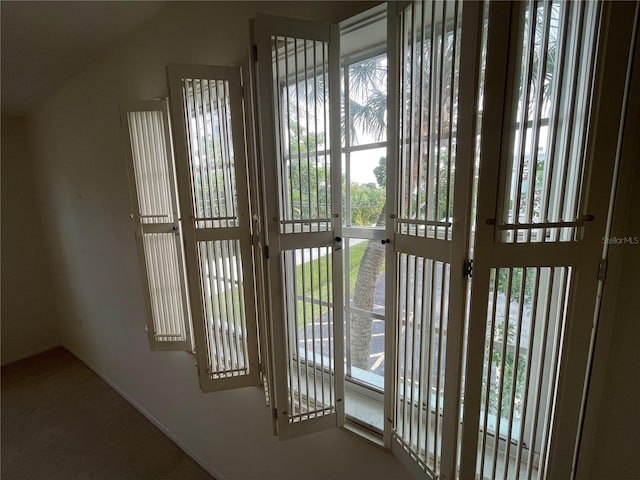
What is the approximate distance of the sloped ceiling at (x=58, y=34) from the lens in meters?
1.51

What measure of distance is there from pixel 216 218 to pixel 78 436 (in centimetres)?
244

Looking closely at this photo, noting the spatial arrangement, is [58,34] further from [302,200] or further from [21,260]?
[21,260]

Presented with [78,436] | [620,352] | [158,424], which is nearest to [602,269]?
[620,352]

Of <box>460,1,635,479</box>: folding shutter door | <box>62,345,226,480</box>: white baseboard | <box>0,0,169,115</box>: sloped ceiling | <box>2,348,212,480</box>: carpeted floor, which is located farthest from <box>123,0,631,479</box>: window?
<box>2,348,212,480</box>: carpeted floor

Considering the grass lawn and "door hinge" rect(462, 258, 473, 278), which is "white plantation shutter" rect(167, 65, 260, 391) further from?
"door hinge" rect(462, 258, 473, 278)

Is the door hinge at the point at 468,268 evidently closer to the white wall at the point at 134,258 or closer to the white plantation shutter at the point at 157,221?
the white wall at the point at 134,258

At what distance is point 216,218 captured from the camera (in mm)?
1384

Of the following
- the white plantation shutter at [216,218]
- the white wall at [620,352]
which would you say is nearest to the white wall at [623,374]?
the white wall at [620,352]

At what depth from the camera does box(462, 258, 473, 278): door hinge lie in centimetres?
74

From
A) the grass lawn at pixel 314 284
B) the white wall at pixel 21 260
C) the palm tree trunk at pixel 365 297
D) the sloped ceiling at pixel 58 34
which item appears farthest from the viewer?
the white wall at pixel 21 260

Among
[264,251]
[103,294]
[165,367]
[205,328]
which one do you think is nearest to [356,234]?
[264,251]

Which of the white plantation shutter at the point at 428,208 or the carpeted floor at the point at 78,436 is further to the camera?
the carpeted floor at the point at 78,436

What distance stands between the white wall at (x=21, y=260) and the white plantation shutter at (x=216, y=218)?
3479 millimetres

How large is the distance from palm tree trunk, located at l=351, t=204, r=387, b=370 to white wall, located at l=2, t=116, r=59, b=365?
422 centimetres
